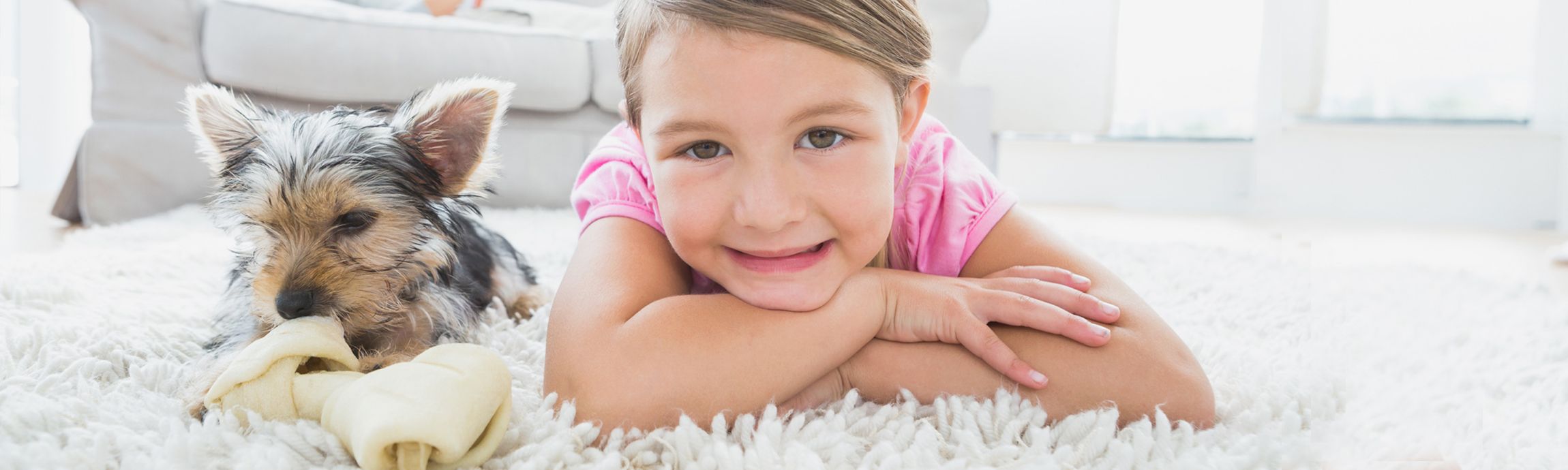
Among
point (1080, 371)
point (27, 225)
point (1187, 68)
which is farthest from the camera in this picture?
point (1187, 68)

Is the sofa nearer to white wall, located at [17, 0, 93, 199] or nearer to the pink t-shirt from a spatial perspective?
the pink t-shirt

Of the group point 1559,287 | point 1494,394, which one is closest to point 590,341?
point 1494,394

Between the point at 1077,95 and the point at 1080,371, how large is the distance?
522cm

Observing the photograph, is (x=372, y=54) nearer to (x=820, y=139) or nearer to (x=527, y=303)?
(x=527, y=303)

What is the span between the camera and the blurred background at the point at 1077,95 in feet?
10.9

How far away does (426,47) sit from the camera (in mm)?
3611

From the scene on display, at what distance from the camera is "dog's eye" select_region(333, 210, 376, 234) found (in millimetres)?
1294

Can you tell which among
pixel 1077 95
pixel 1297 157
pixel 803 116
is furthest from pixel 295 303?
pixel 1077 95

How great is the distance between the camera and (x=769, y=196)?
1.09 meters

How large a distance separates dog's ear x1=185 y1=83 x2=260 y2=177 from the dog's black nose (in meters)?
0.30

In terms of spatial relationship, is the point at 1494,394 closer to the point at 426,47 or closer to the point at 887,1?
the point at 887,1

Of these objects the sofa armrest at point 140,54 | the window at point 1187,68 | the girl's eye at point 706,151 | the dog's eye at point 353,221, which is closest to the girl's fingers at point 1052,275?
the girl's eye at point 706,151

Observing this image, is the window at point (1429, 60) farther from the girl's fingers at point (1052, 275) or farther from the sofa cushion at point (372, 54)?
the girl's fingers at point (1052, 275)

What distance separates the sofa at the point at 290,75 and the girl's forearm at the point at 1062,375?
6.75ft
